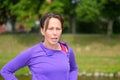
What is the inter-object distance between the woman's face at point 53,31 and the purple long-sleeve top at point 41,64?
0.33ft

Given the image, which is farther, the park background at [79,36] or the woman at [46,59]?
the park background at [79,36]

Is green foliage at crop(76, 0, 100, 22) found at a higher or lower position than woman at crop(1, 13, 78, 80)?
lower

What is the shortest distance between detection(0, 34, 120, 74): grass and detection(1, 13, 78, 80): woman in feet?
60.4

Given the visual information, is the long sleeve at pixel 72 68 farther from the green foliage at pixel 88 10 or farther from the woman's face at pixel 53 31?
the green foliage at pixel 88 10

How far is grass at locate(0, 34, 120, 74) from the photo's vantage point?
2384 cm

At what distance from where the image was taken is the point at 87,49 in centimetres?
2942

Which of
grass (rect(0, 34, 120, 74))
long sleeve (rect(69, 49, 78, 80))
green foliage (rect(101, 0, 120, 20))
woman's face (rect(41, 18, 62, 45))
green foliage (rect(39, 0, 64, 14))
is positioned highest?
woman's face (rect(41, 18, 62, 45))

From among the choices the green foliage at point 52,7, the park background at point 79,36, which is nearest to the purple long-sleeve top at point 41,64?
the park background at point 79,36

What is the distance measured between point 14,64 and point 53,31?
47cm

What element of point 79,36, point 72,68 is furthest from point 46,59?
point 79,36

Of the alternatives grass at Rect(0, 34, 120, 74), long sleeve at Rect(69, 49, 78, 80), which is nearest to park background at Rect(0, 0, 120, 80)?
grass at Rect(0, 34, 120, 74)

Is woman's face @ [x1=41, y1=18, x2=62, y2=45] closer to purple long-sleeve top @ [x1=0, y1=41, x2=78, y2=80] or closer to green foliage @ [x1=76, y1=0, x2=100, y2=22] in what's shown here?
purple long-sleeve top @ [x1=0, y1=41, x2=78, y2=80]

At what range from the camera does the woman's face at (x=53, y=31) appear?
3506 millimetres

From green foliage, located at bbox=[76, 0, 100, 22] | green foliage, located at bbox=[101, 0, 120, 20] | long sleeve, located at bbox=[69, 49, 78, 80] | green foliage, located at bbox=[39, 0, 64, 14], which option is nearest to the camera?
long sleeve, located at bbox=[69, 49, 78, 80]
